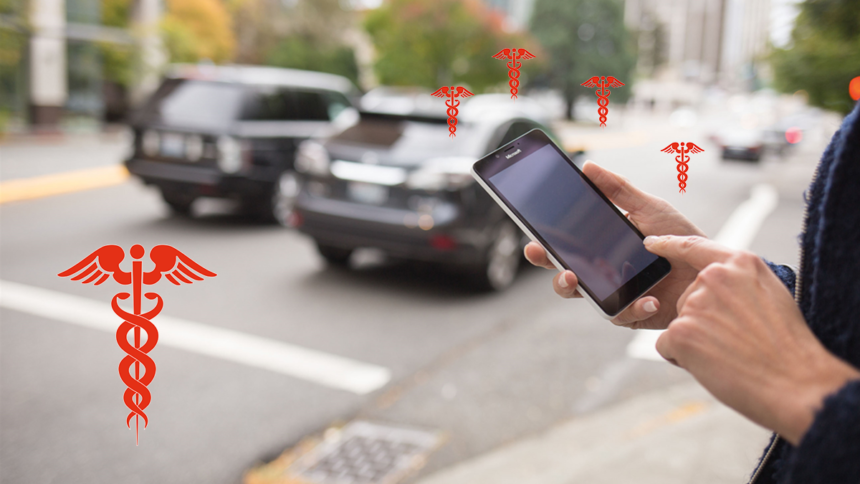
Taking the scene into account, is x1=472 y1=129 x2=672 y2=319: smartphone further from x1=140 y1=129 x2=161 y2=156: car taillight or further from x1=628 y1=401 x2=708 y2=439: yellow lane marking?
x1=140 y1=129 x2=161 y2=156: car taillight

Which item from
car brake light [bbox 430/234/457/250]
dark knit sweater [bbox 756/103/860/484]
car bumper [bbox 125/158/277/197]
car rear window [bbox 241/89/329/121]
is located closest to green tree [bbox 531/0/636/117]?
dark knit sweater [bbox 756/103/860/484]

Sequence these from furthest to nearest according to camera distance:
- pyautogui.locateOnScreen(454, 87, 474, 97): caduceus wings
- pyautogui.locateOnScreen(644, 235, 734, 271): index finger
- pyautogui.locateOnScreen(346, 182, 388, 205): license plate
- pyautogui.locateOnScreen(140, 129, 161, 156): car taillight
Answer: pyautogui.locateOnScreen(140, 129, 161, 156): car taillight < pyautogui.locateOnScreen(346, 182, 388, 205): license plate < pyautogui.locateOnScreen(454, 87, 474, 97): caduceus wings < pyautogui.locateOnScreen(644, 235, 734, 271): index finger

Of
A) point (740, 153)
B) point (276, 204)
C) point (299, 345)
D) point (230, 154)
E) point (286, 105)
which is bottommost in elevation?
point (299, 345)

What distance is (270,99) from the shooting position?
8195mm

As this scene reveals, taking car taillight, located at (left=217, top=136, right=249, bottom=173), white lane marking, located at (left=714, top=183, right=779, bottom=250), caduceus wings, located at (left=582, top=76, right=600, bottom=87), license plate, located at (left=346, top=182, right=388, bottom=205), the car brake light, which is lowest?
white lane marking, located at (left=714, top=183, right=779, bottom=250)

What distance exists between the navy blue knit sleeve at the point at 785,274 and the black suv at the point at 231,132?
15.1 feet

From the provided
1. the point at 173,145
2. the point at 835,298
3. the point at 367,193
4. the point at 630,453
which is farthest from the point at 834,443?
the point at 173,145

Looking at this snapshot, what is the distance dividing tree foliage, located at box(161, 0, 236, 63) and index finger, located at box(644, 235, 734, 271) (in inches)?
982

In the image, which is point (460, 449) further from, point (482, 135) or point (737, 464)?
point (482, 135)

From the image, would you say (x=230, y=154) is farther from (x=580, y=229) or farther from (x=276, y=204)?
(x=580, y=229)

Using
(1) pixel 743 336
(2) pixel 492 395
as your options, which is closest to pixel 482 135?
(2) pixel 492 395

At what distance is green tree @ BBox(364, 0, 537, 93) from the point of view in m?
1.99

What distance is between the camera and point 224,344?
4.87m

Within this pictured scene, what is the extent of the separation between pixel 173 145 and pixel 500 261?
3054 millimetres
